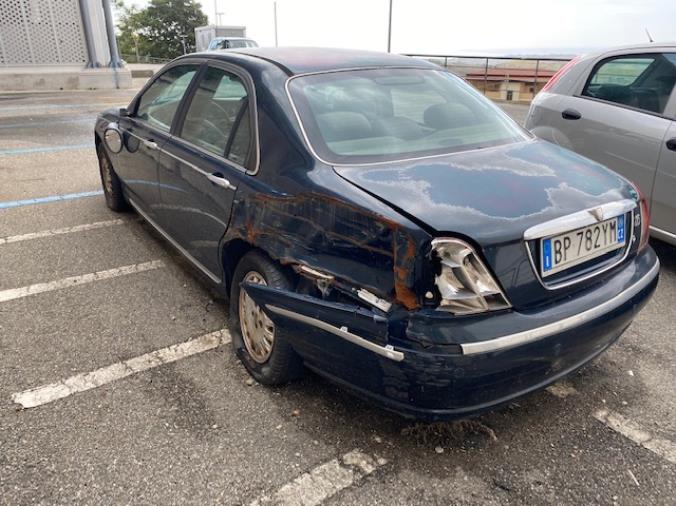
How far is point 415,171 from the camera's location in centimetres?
235

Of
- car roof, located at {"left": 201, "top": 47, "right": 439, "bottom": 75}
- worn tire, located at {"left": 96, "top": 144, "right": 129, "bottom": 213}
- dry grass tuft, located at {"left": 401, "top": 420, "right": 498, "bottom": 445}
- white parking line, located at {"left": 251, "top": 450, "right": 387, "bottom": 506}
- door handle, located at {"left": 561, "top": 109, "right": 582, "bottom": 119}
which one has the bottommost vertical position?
dry grass tuft, located at {"left": 401, "top": 420, "right": 498, "bottom": 445}

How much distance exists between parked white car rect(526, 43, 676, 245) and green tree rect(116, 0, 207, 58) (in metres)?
68.3

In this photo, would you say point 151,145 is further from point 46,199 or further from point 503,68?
point 503,68

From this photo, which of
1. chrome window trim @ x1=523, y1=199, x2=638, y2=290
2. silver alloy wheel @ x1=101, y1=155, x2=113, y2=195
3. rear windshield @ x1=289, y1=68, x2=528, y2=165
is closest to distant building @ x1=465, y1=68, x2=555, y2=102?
silver alloy wheel @ x1=101, y1=155, x2=113, y2=195

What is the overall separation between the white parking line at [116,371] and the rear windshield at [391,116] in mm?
1337

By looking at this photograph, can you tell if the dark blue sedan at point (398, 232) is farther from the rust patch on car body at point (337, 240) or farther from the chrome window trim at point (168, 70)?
the chrome window trim at point (168, 70)

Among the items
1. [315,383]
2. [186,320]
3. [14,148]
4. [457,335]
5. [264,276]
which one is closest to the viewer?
[457,335]

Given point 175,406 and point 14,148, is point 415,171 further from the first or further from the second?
point 14,148

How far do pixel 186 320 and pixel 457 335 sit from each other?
1982mm

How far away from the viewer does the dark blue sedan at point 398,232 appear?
6.33ft

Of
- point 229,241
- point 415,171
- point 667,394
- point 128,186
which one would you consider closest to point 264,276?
point 229,241

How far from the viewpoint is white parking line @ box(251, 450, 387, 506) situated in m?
2.06

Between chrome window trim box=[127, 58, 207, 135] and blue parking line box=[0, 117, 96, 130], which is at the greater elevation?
chrome window trim box=[127, 58, 207, 135]

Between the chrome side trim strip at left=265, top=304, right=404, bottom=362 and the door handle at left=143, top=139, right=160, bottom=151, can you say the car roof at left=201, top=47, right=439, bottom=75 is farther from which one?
the chrome side trim strip at left=265, top=304, right=404, bottom=362
